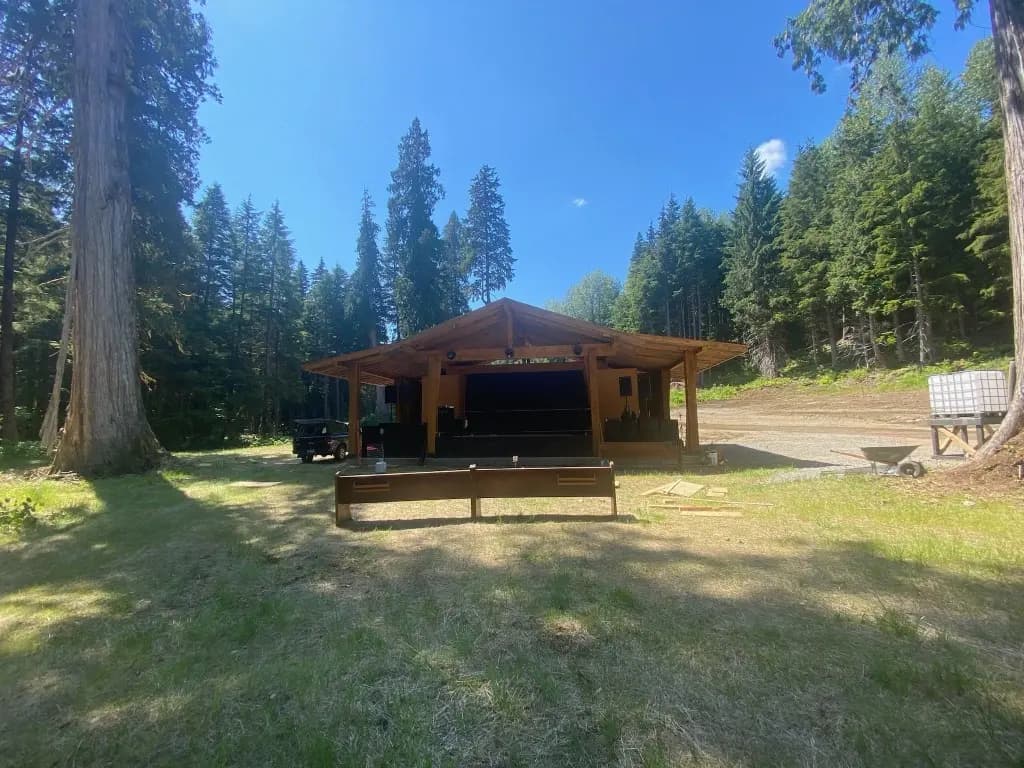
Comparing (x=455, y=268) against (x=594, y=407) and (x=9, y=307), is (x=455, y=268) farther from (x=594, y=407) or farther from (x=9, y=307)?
(x=594, y=407)

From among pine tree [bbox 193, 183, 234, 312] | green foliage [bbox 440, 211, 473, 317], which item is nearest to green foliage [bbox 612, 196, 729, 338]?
green foliage [bbox 440, 211, 473, 317]

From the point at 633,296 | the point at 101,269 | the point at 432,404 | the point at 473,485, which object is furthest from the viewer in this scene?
the point at 633,296

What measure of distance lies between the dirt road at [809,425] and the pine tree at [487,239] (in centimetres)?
1778

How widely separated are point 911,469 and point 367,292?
34249 mm

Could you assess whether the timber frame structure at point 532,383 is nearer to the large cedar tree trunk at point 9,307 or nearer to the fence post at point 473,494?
the fence post at point 473,494

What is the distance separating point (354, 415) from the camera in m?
12.1

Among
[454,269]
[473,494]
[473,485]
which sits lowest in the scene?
[473,494]

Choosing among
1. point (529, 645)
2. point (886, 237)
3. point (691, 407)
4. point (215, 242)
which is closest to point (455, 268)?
point (215, 242)

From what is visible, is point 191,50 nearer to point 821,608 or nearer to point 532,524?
point 532,524

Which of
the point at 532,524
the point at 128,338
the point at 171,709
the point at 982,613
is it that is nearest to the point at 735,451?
the point at 532,524

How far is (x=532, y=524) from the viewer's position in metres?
5.25

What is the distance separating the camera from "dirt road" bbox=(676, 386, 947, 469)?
1078 cm

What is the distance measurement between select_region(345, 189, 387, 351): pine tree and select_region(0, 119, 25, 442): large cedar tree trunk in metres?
19.5

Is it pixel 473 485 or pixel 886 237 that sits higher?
pixel 886 237
